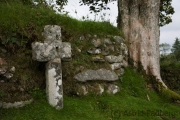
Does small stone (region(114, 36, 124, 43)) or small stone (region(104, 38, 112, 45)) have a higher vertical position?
small stone (region(114, 36, 124, 43))

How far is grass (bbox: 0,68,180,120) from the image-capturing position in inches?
160

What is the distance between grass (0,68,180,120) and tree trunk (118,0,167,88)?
0.80 meters

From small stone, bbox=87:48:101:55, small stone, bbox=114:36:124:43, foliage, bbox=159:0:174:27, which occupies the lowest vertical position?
small stone, bbox=87:48:101:55

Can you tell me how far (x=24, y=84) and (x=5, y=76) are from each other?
410 millimetres

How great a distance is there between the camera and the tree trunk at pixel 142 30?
25.0ft

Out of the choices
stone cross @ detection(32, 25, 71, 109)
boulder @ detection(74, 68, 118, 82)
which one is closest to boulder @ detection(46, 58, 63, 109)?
stone cross @ detection(32, 25, 71, 109)

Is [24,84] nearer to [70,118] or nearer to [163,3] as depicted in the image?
[70,118]

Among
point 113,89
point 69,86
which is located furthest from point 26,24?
point 113,89

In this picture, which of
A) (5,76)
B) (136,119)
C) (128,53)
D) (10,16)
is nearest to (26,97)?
(5,76)

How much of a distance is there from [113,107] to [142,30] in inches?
144

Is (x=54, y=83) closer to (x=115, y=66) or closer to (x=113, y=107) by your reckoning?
(x=113, y=107)

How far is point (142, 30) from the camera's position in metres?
7.77

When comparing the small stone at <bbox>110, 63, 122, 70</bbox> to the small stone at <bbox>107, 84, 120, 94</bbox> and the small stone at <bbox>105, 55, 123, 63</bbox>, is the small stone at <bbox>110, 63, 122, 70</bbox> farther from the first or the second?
the small stone at <bbox>107, 84, 120, 94</bbox>

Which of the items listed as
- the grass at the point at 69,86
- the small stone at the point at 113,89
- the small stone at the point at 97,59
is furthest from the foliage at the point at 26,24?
the small stone at the point at 113,89
